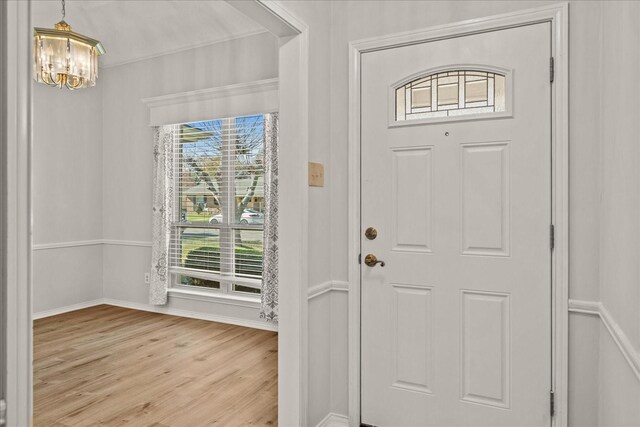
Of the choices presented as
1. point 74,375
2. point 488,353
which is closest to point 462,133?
point 488,353

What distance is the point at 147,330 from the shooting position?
13.6 ft

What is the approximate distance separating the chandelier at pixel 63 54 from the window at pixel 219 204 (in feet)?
5.05

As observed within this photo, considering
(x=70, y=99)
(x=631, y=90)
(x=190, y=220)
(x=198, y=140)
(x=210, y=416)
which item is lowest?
(x=210, y=416)

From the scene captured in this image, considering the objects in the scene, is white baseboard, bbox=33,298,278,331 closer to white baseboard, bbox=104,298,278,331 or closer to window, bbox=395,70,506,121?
white baseboard, bbox=104,298,278,331

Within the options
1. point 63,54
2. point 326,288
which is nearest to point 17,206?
point 326,288

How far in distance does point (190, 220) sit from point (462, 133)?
3346 mm

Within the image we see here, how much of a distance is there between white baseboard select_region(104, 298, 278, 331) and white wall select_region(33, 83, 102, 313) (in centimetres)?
42

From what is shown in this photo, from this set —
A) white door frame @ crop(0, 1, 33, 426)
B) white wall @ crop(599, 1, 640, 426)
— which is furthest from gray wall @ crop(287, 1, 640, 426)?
white door frame @ crop(0, 1, 33, 426)

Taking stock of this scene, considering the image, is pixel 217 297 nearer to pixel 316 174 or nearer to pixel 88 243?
pixel 88 243

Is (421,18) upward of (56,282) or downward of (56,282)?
upward

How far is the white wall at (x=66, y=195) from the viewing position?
4.49 metres

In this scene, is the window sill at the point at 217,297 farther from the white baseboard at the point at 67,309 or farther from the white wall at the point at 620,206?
the white wall at the point at 620,206

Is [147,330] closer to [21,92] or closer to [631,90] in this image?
[21,92]

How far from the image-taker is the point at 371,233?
231 centimetres
